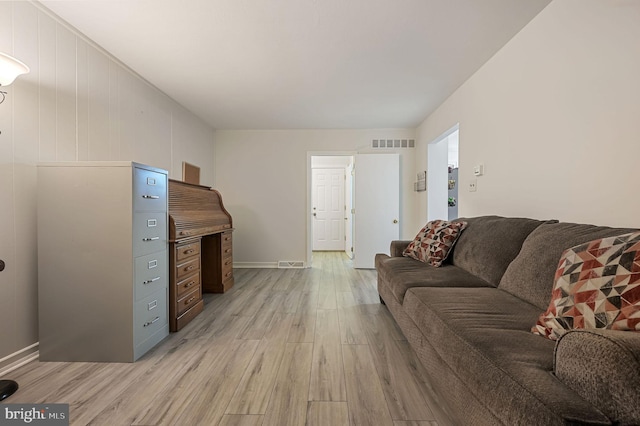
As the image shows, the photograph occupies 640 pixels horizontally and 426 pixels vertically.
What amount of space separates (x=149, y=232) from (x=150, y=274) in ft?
1.03

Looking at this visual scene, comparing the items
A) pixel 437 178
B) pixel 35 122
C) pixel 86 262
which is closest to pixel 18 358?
pixel 86 262

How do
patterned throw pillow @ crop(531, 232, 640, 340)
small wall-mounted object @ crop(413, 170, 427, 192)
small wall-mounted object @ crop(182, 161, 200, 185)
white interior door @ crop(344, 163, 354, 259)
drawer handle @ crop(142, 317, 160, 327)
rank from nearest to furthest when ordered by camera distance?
1. patterned throw pillow @ crop(531, 232, 640, 340)
2. drawer handle @ crop(142, 317, 160, 327)
3. small wall-mounted object @ crop(182, 161, 200, 185)
4. small wall-mounted object @ crop(413, 170, 427, 192)
5. white interior door @ crop(344, 163, 354, 259)

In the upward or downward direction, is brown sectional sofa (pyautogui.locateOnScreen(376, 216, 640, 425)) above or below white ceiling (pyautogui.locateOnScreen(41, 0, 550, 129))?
below

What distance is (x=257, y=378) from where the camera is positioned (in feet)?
5.68

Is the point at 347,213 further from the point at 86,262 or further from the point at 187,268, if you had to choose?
the point at 86,262

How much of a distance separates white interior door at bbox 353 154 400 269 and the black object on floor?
411cm

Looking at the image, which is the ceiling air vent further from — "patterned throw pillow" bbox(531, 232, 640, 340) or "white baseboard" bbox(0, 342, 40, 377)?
"white baseboard" bbox(0, 342, 40, 377)

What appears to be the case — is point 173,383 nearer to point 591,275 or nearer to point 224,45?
point 591,275

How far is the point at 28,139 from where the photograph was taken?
1928mm

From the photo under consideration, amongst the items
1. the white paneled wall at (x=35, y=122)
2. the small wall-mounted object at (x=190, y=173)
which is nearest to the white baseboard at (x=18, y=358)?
the white paneled wall at (x=35, y=122)

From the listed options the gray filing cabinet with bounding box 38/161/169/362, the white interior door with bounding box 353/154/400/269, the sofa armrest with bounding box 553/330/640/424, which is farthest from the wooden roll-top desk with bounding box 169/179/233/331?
the sofa armrest with bounding box 553/330/640/424

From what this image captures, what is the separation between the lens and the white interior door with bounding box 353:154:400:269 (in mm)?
4988

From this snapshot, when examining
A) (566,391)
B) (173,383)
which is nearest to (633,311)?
(566,391)

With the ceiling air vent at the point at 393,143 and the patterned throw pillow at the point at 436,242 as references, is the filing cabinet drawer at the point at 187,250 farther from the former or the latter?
the ceiling air vent at the point at 393,143
